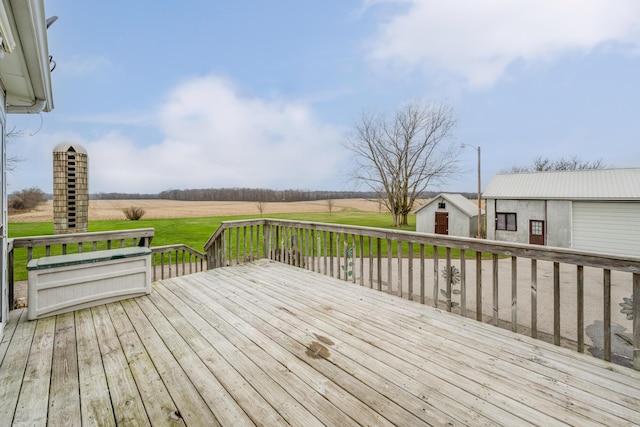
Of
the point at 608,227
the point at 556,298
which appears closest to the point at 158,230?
the point at 556,298

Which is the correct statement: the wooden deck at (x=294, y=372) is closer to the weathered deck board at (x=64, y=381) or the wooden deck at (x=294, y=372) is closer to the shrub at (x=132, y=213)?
the weathered deck board at (x=64, y=381)

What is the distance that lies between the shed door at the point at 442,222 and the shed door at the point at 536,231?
390 cm

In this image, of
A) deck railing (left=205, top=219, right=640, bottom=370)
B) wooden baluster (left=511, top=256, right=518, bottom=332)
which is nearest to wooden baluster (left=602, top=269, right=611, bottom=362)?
deck railing (left=205, top=219, right=640, bottom=370)

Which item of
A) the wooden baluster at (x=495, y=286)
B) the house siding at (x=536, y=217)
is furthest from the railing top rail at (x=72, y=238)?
the house siding at (x=536, y=217)

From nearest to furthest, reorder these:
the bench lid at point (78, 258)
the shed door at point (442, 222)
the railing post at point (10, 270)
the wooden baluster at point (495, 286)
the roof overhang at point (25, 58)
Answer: the roof overhang at point (25, 58), the wooden baluster at point (495, 286), the bench lid at point (78, 258), the railing post at point (10, 270), the shed door at point (442, 222)

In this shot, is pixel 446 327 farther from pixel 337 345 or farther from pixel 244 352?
pixel 244 352

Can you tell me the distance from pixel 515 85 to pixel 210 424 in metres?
17.3

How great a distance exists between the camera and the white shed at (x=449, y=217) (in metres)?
15.5

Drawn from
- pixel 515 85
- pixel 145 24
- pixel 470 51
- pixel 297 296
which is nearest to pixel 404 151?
pixel 515 85

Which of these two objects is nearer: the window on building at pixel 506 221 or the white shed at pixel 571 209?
the white shed at pixel 571 209

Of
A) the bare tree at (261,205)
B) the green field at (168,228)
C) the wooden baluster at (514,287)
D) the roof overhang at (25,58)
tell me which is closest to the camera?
the roof overhang at (25,58)

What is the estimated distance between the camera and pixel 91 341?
2.38 meters

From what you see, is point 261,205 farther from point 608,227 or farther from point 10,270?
point 608,227

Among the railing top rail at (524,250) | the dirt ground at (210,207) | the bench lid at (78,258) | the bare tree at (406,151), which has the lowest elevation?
the bench lid at (78,258)
